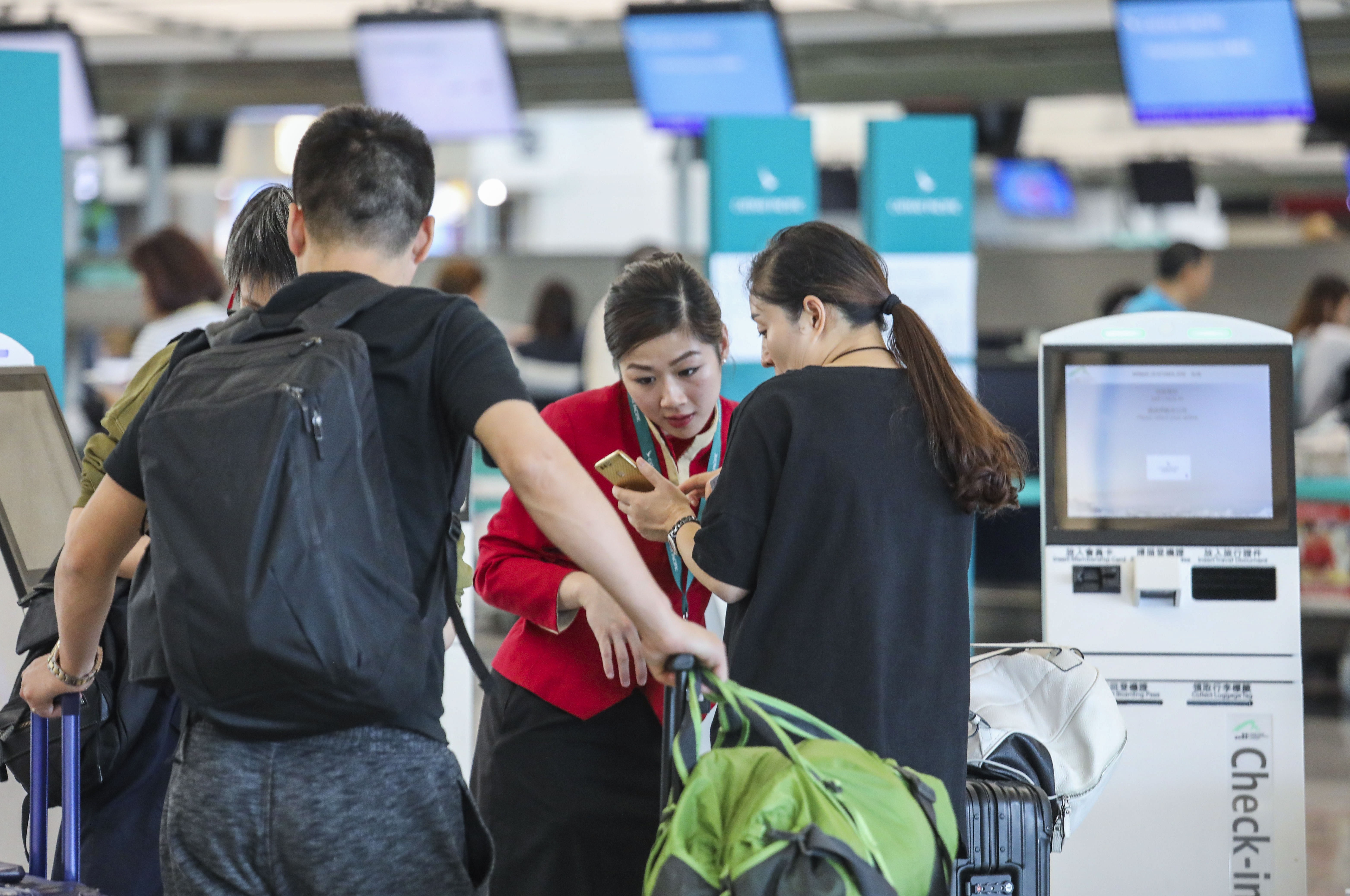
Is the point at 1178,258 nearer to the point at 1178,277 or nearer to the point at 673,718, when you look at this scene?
the point at 1178,277

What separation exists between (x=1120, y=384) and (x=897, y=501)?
1433 millimetres

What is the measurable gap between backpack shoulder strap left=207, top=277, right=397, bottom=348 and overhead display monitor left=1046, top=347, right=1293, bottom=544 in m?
1.97

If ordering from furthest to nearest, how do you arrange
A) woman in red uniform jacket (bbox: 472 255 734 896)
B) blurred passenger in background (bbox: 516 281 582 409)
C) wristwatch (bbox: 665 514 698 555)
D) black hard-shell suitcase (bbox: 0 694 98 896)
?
blurred passenger in background (bbox: 516 281 582 409), woman in red uniform jacket (bbox: 472 255 734 896), wristwatch (bbox: 665 514 698 555), black hard-shell suitcase (bbox: 0 694 98 896)

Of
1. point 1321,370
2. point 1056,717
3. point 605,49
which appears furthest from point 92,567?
point 605,49

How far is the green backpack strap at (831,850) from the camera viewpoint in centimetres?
165

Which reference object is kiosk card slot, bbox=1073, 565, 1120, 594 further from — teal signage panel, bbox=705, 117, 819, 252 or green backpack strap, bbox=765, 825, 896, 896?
teal signage panel, bbox=705, 117, 819, 252

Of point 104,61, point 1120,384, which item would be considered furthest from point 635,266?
point 104,61

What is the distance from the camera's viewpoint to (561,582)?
2.26 m

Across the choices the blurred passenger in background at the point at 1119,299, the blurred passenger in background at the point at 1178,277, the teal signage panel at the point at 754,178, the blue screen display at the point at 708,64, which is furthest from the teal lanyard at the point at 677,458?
the blurred passenger in background at the point at 1119,299

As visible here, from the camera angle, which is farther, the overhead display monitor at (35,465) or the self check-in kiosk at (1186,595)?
the self check-in kiosk at (1186,595)

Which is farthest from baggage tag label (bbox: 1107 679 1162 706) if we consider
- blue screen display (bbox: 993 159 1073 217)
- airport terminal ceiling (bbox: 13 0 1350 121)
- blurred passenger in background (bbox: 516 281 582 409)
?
blue screen display (bbox: 993 159 1073 217)

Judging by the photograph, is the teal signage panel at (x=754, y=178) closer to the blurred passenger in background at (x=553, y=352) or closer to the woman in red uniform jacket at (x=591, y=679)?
the blurred passenger in background at (x=553, y=352)

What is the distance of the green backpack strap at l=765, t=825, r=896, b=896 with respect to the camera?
165 centimetres

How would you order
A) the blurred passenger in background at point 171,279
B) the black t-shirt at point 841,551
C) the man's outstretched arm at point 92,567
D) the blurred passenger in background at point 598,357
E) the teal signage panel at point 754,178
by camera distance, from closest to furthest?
the man's outstretched arm at point 92,567 → the black t-shirt at point 841,551 → the blurred passenger in background at point 171,279 → the blurred passenger in background at point 598,357 → the teal signage panel at point 754,178
